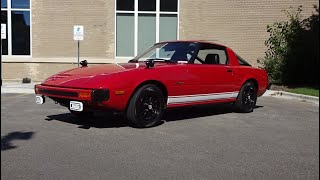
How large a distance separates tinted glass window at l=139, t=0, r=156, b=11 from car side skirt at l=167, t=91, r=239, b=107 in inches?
336

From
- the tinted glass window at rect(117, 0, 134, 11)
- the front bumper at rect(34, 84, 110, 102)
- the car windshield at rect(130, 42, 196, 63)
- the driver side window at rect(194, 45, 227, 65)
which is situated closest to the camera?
the front bumper at rect(34, 84, 110, 102)

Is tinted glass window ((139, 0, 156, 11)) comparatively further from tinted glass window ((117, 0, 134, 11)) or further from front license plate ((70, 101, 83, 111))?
front license plate ((70, 101, 83, 111))

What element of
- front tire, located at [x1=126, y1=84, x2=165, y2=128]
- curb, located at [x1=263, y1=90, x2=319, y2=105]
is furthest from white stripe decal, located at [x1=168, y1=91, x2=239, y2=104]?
curb, located at [x1=263, y1=90, x2=319, y2=105]

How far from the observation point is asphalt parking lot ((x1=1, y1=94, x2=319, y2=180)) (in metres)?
4.98

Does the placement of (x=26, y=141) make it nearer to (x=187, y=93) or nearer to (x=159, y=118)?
(x=159, y=118)

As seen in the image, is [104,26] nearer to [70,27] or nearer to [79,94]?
[70,27]

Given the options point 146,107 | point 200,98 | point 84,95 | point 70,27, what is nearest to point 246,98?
point 200,98

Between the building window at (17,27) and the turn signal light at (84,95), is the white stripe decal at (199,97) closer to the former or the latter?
the turn signal light at (84,95)

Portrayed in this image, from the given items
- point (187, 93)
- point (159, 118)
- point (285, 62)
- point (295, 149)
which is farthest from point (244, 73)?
point (285, 62)

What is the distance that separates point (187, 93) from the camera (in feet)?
27.1

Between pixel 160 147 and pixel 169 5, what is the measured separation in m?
11.6

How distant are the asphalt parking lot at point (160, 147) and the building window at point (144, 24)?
824 cm

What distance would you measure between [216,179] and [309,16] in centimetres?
1362

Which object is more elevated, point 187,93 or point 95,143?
point 187,93
